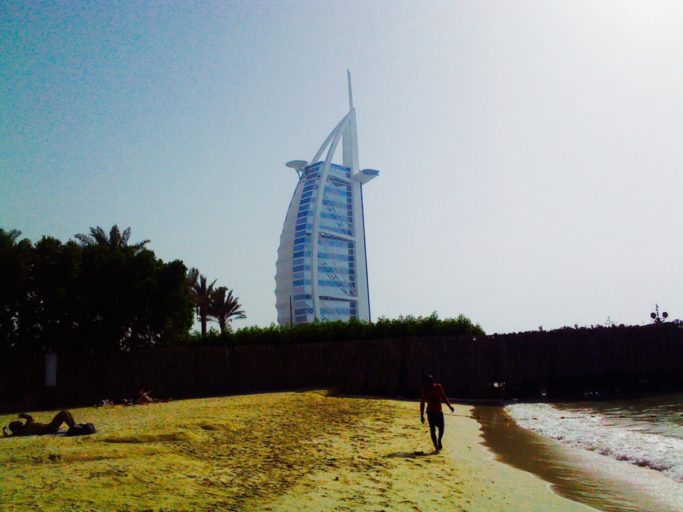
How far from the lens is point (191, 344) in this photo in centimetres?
2886

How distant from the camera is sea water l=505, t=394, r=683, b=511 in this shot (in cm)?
1000

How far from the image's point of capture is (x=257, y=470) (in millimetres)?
9008

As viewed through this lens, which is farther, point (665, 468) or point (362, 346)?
point (362, 346)

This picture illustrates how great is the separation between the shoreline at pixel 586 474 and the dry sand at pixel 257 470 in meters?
0.41

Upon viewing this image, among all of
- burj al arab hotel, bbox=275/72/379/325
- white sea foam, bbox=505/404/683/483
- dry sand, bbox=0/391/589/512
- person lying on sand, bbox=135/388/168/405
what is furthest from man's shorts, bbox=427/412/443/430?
burj al arab hotel, bbox=275/72/379/325

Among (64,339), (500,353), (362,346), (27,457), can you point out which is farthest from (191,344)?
(27,457)

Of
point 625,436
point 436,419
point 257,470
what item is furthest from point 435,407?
point 625,436

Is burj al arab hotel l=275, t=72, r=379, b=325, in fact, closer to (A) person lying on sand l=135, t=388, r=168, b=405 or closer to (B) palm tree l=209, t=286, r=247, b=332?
(B) palm tree l=209, t=286, r=247, b=332

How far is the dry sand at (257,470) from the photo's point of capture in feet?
23.3

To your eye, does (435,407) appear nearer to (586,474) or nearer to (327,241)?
(586,474)

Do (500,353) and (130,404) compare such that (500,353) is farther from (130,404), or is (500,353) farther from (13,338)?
(13,338)

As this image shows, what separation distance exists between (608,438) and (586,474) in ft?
15.9

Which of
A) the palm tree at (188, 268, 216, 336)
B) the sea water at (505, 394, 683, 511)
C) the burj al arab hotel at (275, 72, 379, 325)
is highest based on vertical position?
the burj al arab hotel at (275, 72, 379, 325)

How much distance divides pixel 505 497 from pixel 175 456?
5.06 metres
